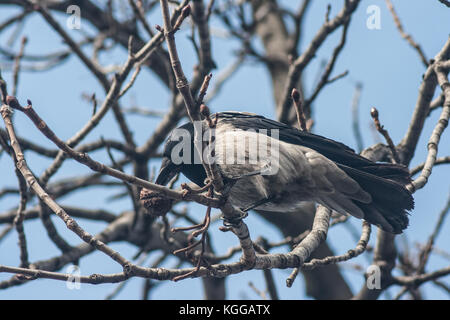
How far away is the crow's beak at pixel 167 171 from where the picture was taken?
3916 millimetres

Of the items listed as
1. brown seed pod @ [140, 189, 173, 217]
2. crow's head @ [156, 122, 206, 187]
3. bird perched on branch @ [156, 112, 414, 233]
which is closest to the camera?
brown seed pod @ [140, 189, 173, 217]

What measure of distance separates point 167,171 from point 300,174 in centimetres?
98

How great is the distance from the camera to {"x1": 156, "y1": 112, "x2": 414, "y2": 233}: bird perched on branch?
360 cm

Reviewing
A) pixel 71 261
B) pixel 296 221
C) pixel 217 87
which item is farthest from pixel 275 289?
pixel 217 87

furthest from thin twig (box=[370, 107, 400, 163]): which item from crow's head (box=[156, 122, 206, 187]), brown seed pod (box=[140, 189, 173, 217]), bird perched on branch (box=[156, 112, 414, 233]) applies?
brown seed pod (box=[140, 189, 173, 217])

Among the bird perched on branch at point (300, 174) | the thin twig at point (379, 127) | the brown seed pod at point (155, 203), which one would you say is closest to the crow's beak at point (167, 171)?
the bird perched on branch at point (300, 174)

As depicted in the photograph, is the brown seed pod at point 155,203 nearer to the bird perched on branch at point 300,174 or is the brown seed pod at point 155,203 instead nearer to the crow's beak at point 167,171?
the bird perched on branch at point 300,174

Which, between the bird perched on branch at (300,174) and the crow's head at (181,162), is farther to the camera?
the crow's head at (181,162)

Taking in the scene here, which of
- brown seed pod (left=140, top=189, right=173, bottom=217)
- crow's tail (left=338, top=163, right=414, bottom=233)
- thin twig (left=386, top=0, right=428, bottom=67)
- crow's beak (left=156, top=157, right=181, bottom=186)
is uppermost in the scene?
thin twig (left=386, top=0, right=428, bottom=67)

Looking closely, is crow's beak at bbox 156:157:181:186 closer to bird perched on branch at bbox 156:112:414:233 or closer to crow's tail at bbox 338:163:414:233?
bird perched on branch at bbox 156:112:414:233

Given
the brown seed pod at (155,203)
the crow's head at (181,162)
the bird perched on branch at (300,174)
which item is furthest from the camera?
the crow's head at (181,162)
